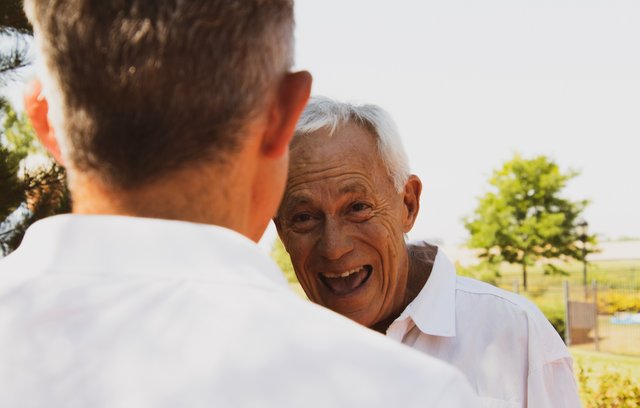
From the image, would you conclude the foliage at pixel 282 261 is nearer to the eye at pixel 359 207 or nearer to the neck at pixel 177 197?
the eye at pixel 359 207

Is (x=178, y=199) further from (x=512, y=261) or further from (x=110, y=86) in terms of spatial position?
(x=512, y=261)

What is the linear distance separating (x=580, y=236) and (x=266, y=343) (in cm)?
3085

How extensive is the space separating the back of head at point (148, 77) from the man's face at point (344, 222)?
5.71 feet

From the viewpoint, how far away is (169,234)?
1000mm

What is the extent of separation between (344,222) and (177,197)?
1.83 m

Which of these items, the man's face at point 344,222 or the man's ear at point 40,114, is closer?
the man's ear at point 40,114

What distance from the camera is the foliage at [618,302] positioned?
1068 inches

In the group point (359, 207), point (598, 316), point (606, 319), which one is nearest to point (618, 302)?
point (606, 319)

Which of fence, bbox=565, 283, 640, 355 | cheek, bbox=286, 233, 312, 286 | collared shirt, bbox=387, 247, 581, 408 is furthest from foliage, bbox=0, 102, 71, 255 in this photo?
fence, bbox=565, 283, 640, 355

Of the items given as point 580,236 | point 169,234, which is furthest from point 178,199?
point 580,236

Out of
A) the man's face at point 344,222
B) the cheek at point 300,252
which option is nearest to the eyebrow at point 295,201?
the man's face at point 344,222

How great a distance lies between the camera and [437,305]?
277cm

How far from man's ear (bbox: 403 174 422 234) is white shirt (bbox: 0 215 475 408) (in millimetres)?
2038

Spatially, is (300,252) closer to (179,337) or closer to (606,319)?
(179,337)
